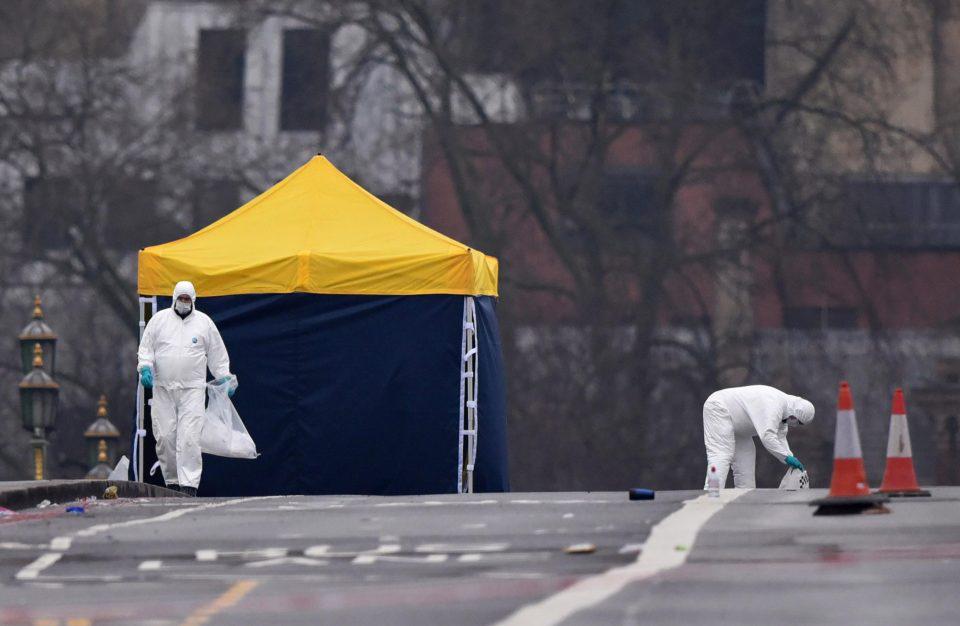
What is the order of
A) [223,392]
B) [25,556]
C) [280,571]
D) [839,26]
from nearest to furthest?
1. [280,571]
2. [25,556]
3. [223,392]
4. [839,26]

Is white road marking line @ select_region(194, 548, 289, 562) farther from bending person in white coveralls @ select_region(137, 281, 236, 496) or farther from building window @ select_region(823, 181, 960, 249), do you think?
building window @ select_region(823, 181, 960, 249)

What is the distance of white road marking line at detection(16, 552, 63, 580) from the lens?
11.7 metres

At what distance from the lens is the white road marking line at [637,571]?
9.62 m

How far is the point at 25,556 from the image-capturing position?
41.3ft

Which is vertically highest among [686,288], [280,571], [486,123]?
[486,123]

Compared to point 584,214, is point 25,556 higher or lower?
lower

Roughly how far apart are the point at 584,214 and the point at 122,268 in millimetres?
9061

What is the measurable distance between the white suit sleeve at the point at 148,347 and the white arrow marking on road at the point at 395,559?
778 centimetres

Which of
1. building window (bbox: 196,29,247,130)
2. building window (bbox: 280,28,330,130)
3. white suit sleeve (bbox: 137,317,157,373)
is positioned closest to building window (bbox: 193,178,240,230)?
building window (bbox: 196,29,247,130)

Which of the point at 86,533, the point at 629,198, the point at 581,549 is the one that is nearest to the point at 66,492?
the point at 86,533

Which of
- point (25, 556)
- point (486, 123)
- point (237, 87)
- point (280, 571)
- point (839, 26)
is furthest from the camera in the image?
point (237, 87)

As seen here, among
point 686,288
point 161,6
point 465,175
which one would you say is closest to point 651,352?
point 686,288

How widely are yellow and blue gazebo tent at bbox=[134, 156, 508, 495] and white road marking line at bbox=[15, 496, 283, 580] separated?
4.80m

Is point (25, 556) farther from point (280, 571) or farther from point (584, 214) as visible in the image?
point (584, 214)
